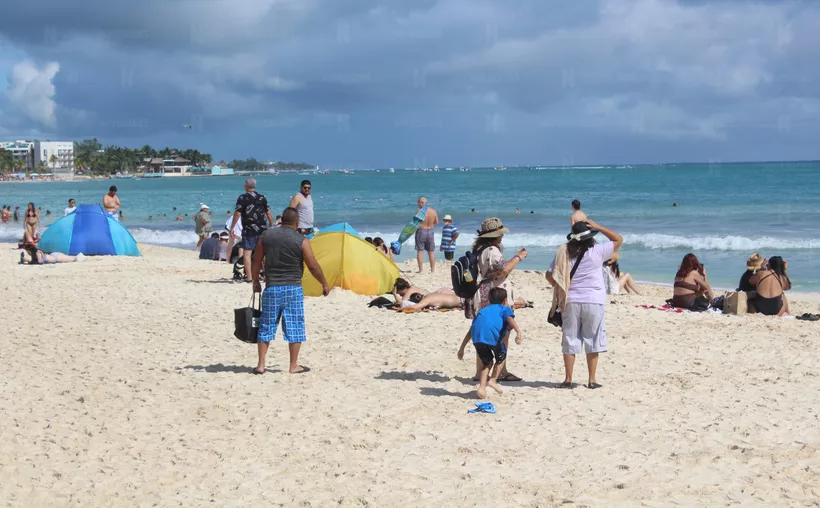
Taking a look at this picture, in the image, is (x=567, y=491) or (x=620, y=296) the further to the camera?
(x=620, y=296)

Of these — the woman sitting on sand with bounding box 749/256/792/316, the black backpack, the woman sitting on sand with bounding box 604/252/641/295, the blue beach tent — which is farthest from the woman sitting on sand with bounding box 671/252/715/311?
the blue beach tent

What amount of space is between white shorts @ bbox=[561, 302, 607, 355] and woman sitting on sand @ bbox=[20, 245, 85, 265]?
543 inches

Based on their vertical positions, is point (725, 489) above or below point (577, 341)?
below

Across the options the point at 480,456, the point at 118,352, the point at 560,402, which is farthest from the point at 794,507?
the point at 118,352

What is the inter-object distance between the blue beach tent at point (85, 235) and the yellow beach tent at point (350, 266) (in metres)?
7.74

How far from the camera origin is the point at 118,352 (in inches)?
348

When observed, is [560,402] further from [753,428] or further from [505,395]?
[753,428]

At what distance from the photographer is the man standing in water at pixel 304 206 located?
1350 centimetres

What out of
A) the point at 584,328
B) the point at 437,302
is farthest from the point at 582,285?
the point at 437,302

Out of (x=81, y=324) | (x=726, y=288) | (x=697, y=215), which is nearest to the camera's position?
(x=81, y=324)

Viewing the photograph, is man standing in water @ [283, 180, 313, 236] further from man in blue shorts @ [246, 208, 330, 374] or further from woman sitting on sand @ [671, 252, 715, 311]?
woman sitting on sand @ [671, 252, 715, 311]

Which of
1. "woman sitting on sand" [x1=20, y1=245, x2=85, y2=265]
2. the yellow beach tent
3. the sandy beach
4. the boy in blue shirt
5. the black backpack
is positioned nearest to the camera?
the sandy beach

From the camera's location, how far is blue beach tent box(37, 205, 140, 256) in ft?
60.8

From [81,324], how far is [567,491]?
7512 millimetres
